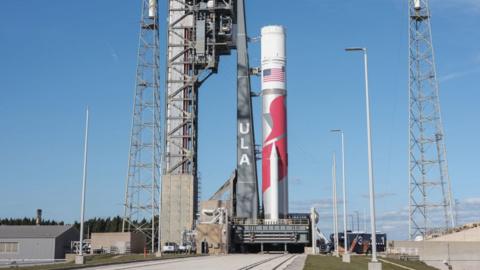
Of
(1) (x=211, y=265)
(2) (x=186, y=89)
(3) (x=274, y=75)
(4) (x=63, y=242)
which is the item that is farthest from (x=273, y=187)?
(1) (x=211, y=265)

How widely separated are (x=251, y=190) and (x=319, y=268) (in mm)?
40700

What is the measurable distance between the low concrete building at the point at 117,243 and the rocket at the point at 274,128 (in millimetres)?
17280

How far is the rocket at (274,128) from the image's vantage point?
254 feet

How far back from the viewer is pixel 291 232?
247ft

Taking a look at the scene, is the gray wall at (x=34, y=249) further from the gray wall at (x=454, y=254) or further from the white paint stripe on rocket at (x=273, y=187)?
the gray wall at (x=454, y=254)

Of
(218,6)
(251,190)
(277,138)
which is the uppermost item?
(218,6)

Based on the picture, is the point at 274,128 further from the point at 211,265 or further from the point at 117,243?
the point at 211,265

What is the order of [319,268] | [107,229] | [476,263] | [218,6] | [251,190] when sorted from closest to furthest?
[319,268]
[476,263]
[251,190]
[218,6]
[107,229]

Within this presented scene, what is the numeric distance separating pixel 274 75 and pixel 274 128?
21.8ft

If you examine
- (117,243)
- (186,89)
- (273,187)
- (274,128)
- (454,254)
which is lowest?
(454,254)

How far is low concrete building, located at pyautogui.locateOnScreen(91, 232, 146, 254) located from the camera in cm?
8044

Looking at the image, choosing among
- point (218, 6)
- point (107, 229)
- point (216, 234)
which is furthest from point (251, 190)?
point (107, 229)

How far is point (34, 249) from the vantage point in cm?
8281

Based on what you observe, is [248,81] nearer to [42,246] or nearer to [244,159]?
[244,159]
